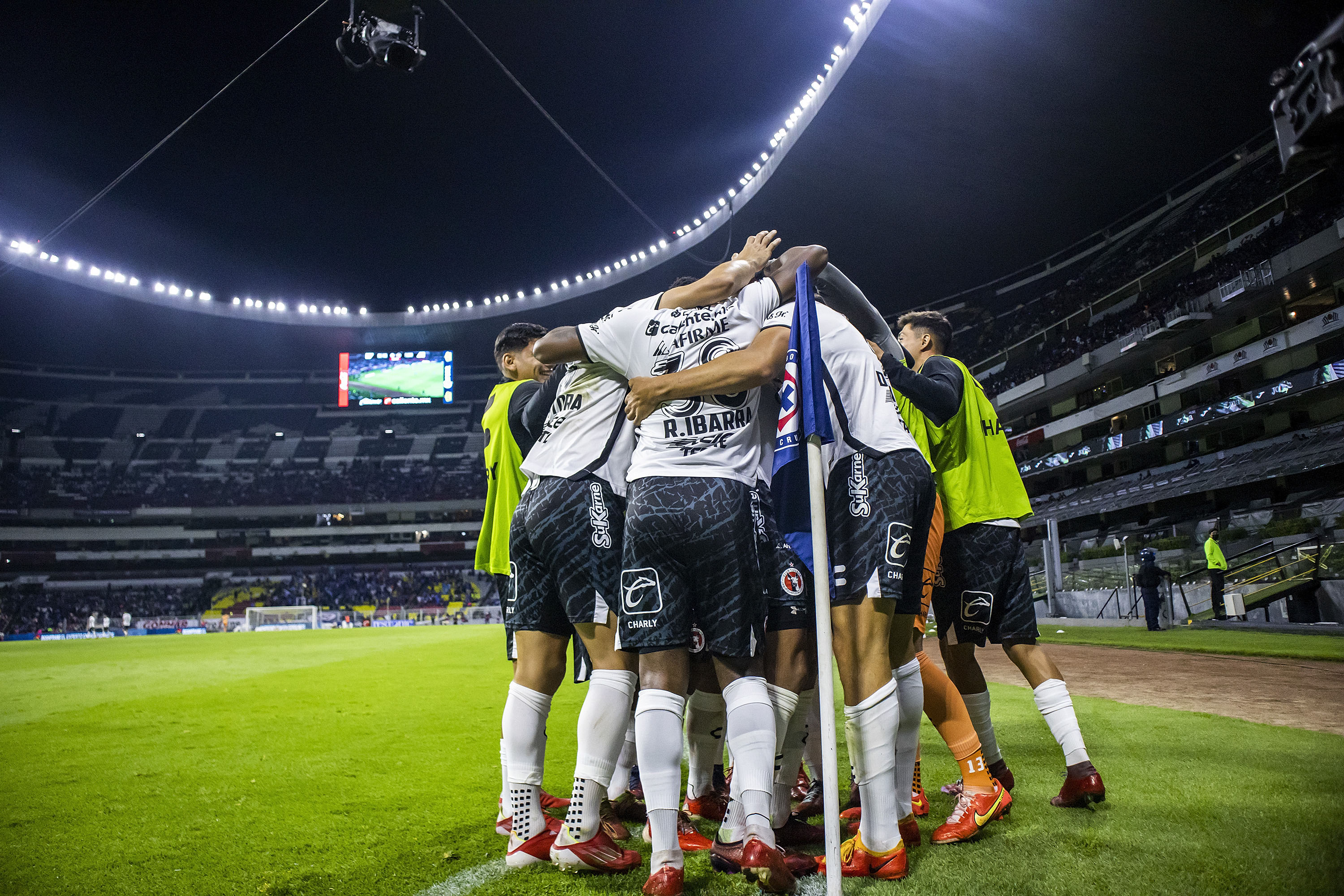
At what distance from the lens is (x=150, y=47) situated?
20375mm

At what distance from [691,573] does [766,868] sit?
91 centimetres

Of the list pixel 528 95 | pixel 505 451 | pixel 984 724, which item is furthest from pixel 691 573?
pixel 528 95

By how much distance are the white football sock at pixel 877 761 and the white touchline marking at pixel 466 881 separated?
128 centimetres

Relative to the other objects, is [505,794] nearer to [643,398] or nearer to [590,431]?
[590,431]

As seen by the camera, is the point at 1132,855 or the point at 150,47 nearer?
the point at 1132,855

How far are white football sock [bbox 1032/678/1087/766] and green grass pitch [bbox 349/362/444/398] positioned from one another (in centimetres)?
4193

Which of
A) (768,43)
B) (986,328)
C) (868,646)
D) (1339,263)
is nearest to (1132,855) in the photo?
(868,646)

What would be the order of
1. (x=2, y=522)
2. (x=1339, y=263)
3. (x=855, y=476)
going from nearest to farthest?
(x=855, y=476)
(x=1339, y=263)
(x=2, y=522)

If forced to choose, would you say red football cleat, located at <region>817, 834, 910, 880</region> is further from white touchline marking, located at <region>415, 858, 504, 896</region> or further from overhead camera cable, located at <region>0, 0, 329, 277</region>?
overhead camera cable, located at <region>0, 0, 329, 277</region>

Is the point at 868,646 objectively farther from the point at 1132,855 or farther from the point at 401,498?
the point at 401,498

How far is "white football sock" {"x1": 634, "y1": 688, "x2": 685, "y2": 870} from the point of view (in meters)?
2.34

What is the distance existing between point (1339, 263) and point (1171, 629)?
45.2 feet

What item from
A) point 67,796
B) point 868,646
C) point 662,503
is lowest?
point 67,796

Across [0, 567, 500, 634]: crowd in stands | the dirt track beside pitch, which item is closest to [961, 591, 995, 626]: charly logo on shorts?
the dirt track beside pitch
